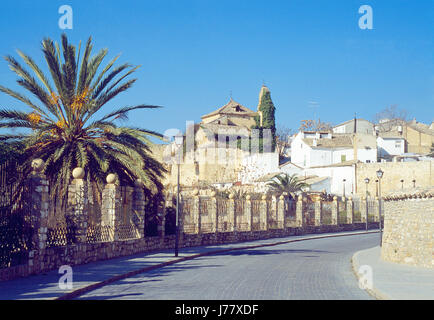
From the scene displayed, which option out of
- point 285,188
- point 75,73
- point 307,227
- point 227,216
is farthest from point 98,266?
point 285,188

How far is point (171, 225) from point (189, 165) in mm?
67705

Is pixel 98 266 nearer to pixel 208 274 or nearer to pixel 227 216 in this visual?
pixel 208 274

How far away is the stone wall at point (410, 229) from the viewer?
16969 millimetres

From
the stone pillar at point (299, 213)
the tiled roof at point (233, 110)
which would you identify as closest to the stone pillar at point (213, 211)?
the stone pillar at point (299, 213)

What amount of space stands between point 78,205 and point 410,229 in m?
10.6

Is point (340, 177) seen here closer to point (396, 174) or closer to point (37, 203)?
point (396, 174)

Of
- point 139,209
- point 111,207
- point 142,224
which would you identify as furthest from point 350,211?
point 111,207

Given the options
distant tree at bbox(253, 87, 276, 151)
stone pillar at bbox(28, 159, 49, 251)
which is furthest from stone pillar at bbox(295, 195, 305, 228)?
distant tree at bbox(253, 87, 276, 151)

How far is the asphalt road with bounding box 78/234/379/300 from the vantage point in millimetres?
11430

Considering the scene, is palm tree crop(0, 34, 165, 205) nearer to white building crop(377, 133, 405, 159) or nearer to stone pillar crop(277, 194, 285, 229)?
stone pillar crop(277, 194, 285, 229)

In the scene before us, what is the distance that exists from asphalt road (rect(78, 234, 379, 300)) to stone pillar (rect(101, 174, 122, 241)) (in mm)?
2714

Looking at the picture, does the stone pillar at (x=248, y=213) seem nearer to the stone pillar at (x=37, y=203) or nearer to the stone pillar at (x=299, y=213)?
the stone pillar at (x=299, y=213)

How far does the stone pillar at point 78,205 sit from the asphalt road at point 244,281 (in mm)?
2655
